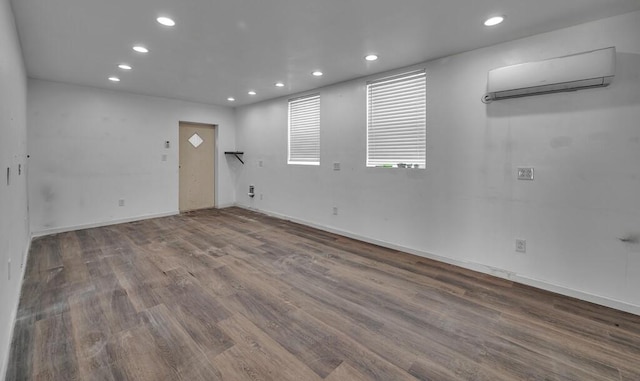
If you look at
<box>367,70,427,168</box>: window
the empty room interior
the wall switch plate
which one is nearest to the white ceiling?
the empty room interior

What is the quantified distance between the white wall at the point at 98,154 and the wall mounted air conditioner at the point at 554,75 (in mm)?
5815

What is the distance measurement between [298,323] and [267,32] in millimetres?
2696

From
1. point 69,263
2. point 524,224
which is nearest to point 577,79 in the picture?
point 524,224

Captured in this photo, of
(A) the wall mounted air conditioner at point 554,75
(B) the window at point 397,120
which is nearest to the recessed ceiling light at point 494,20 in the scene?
(A) the wall mounted air conditioner at point 554,75

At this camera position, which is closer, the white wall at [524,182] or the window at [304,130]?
the white wall at [524,182]

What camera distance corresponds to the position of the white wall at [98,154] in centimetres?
452

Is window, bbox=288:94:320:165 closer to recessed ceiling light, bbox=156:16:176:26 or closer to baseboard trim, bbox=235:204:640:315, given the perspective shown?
baseboard trim, bbox=235:204:640:315

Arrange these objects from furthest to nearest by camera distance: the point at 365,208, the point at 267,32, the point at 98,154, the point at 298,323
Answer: the point at 98,154 < the point at 365,208 < the point at 267,32 < the point at 298,323

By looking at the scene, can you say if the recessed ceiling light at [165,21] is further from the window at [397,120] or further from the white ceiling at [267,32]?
the window at [397,120]

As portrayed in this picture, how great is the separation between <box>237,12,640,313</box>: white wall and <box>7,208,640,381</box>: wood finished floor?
0.32m

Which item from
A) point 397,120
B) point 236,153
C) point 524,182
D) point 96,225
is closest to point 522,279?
point 524,182

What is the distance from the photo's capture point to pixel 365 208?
14.1ft

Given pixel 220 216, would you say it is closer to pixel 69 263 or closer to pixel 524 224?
pixel 69 263

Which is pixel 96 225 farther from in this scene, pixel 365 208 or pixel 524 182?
pixel 524 182
